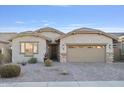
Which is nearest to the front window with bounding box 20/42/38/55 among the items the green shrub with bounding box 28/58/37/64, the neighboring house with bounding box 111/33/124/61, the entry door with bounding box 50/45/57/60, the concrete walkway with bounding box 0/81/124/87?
the green shrub with bounding box 28/58/37/64

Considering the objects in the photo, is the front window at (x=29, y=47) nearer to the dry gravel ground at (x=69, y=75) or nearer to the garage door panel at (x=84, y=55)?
the garage door panel at (x=84, y=55)

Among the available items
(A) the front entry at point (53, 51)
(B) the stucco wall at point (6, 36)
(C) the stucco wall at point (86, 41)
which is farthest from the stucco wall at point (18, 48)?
(C) the stucco wall at point (86, 41)

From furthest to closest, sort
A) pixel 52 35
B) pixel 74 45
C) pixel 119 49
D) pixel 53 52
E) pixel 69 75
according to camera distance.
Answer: pixel 119 49
pixel 52 35
pixel 53 52
pixel 74 45
pixel 69 75

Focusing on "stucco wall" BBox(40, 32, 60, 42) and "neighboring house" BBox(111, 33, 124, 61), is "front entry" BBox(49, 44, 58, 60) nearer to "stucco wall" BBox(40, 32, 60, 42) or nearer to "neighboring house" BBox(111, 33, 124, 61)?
"stucco wall" BBox(40, 32, 60, 42)

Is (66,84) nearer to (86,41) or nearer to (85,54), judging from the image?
(85,54)

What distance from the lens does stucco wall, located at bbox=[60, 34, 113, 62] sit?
26.2 m

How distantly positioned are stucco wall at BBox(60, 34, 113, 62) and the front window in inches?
100

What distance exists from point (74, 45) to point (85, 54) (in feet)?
4.58

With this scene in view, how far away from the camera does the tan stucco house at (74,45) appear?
85.6ft

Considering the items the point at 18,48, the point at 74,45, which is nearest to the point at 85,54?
the point at 74,45

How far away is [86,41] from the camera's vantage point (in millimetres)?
26281

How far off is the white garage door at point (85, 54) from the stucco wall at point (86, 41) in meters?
0.44
